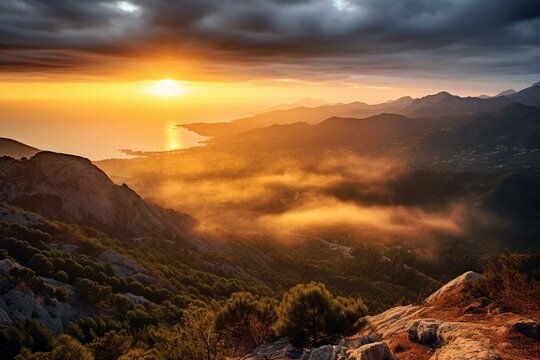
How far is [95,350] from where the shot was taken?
1766 inches

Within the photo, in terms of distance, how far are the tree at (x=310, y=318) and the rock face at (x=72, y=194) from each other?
112497 mm

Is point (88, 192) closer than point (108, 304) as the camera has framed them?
No

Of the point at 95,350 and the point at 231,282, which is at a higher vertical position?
the point at 95,350

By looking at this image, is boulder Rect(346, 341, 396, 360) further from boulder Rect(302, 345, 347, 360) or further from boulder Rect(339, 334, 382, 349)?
boulder Rect(339, 334, 382, 349)

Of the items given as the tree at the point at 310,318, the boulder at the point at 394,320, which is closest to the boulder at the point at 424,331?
the boulder at the point at 394,320

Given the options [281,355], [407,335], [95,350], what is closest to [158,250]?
[95,350]

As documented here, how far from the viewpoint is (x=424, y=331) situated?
116ft

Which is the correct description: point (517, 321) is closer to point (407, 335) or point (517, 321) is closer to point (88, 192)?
point (407, 335)

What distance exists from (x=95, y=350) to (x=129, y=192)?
11776 cm

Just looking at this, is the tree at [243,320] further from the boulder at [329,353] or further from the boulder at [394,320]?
the boulder at [329,353]

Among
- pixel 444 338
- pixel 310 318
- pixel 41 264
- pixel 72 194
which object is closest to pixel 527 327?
pixel 444 338

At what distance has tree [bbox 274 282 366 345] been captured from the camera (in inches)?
1731

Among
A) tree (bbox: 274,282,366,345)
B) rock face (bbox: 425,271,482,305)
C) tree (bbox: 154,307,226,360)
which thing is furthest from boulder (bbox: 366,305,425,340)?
tree (bbox: 154,307,226,360)

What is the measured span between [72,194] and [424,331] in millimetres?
136439
